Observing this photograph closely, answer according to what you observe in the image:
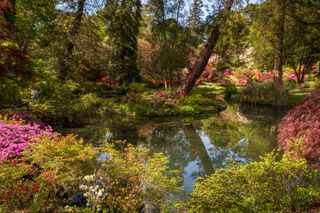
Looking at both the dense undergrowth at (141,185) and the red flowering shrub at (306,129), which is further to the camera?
the red flowering shrub at (306,129)

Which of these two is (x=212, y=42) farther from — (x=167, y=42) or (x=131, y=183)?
(x=167, y=42)

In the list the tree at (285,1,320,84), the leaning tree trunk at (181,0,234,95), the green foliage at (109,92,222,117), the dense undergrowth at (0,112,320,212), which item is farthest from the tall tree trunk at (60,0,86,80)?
the tree at (285,1,320,84)

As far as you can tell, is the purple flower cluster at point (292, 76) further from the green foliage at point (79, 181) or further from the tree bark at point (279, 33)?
the green foliage at point (79, 181)

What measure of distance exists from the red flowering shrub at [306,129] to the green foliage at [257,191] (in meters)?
0.80

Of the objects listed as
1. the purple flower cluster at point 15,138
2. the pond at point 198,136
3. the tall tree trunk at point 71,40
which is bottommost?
the pond at point 198,136

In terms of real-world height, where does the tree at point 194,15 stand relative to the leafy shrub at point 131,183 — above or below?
above

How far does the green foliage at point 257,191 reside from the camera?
4.53 m

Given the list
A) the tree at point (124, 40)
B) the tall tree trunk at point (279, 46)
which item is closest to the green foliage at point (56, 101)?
the tall tree trunk at point (279, 46)

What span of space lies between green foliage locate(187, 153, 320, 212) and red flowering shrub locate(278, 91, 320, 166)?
80 centimetres

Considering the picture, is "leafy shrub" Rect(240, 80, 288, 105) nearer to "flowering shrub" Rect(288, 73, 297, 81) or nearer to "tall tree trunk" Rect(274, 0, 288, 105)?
"tall tree trunk" Rect(274, 0, 288, 105)

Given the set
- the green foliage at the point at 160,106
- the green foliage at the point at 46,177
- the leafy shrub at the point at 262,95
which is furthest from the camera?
the leafy shrub at the point at 262,95

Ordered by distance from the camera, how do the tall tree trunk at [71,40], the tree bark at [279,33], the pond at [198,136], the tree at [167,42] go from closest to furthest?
the pond at [198,136], the tall tree trunk at [71,40], the tree bark at [279,33], the tree at [167,42]

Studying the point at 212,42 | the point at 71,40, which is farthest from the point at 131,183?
the point at 212,42

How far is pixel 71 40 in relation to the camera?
1412cm
